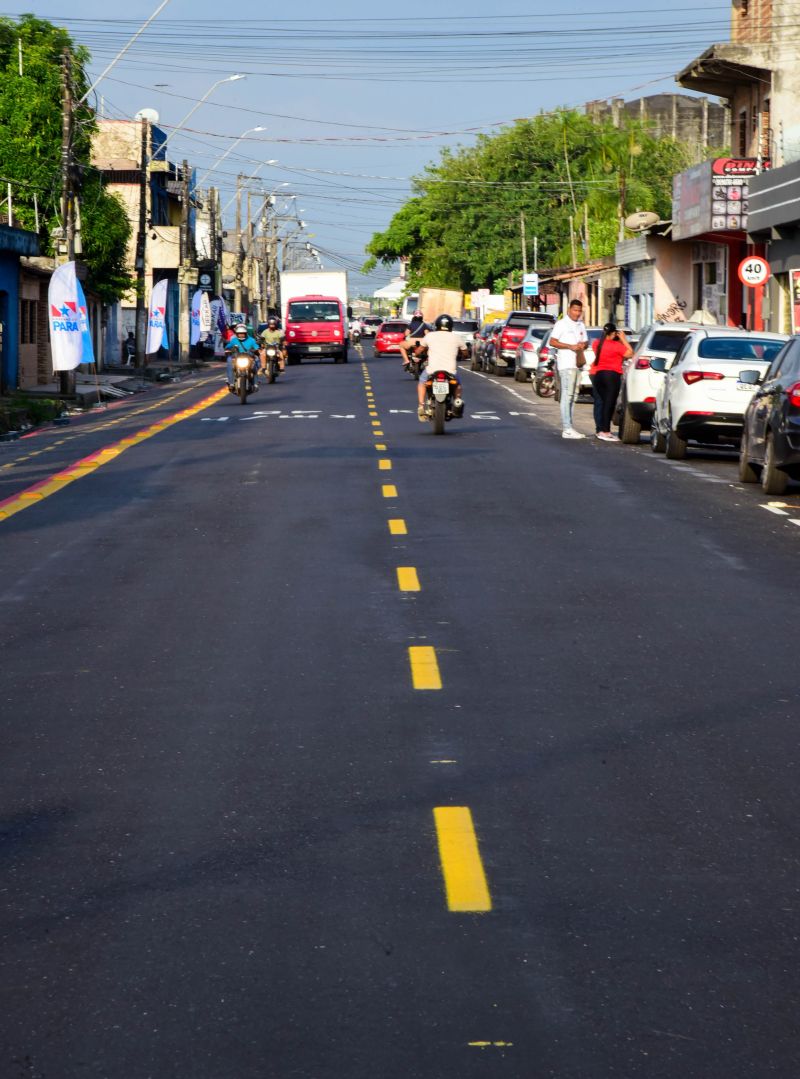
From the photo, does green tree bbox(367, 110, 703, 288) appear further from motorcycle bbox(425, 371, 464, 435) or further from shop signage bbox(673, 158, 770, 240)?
motorcycle bbox(425, 371, 464, 435)

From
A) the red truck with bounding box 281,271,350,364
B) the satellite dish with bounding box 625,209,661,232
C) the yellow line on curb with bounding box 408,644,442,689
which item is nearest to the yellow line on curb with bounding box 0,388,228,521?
the yellow line on curb with bounding box 408,644,442,689

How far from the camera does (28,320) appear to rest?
54.2m

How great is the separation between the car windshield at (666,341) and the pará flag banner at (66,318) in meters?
14.4

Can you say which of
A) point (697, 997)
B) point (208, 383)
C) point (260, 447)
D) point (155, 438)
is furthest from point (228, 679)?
point (208, 383)

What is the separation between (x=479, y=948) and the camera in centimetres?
528

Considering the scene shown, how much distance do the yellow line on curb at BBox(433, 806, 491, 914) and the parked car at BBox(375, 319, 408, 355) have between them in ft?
250

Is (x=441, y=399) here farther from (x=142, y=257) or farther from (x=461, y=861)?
(x=142, y=257)

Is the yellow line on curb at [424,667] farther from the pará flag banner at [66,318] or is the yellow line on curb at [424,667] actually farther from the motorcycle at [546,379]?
the motorcycle at [546,379]

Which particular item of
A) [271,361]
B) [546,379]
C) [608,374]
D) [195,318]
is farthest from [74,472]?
[195,318]

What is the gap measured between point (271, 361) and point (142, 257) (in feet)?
25.8

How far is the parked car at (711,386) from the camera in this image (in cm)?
2330

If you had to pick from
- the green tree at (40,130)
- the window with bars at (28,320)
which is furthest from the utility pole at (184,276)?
the window with bars at (28,320)

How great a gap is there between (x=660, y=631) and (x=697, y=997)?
237 inches

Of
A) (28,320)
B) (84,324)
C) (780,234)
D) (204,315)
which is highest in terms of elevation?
(780,234)
